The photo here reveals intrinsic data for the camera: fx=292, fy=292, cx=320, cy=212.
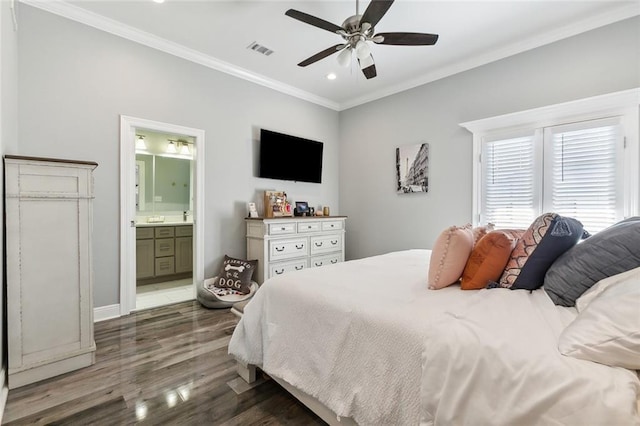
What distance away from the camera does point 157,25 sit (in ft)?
9.81

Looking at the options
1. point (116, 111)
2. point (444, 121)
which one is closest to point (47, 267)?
point (116, 111)

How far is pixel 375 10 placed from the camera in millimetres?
2068

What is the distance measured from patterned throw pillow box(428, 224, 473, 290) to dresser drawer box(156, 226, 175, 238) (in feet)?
13.5

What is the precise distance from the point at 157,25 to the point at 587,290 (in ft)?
13.0

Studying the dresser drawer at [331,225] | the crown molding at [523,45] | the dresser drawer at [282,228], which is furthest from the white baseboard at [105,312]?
the crown molding at [523,45]

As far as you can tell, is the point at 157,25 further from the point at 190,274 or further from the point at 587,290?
the point at 587,290

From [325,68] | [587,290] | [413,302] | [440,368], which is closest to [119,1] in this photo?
[325,68]

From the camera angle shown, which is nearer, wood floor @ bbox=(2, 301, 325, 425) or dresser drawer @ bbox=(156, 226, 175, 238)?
wood floor @ bbox=(2, 301, 325, 425)

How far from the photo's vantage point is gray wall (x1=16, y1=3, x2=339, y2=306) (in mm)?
2629

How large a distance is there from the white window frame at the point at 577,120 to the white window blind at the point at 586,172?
0.19 ft

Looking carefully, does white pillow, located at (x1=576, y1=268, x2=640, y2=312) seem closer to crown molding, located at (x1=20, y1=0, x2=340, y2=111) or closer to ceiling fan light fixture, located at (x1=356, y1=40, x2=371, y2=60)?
ceiling fan light fixture, located at (x1=356, y1=40, x2=371, y2=60)

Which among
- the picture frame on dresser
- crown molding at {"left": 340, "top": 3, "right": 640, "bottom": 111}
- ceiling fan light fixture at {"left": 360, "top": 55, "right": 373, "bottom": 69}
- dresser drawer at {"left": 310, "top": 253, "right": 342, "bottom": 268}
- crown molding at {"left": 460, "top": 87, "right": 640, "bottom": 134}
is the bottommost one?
dresser drawer at {"left": 310, "top": 253, "right": 342, "bottom": 268}

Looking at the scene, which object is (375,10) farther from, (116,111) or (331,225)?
(331,225)

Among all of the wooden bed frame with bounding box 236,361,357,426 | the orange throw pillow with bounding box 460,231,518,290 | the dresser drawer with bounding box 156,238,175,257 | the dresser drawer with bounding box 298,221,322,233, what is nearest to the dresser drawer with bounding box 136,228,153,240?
the dresser drawer with bounding box 156,238,175,257
